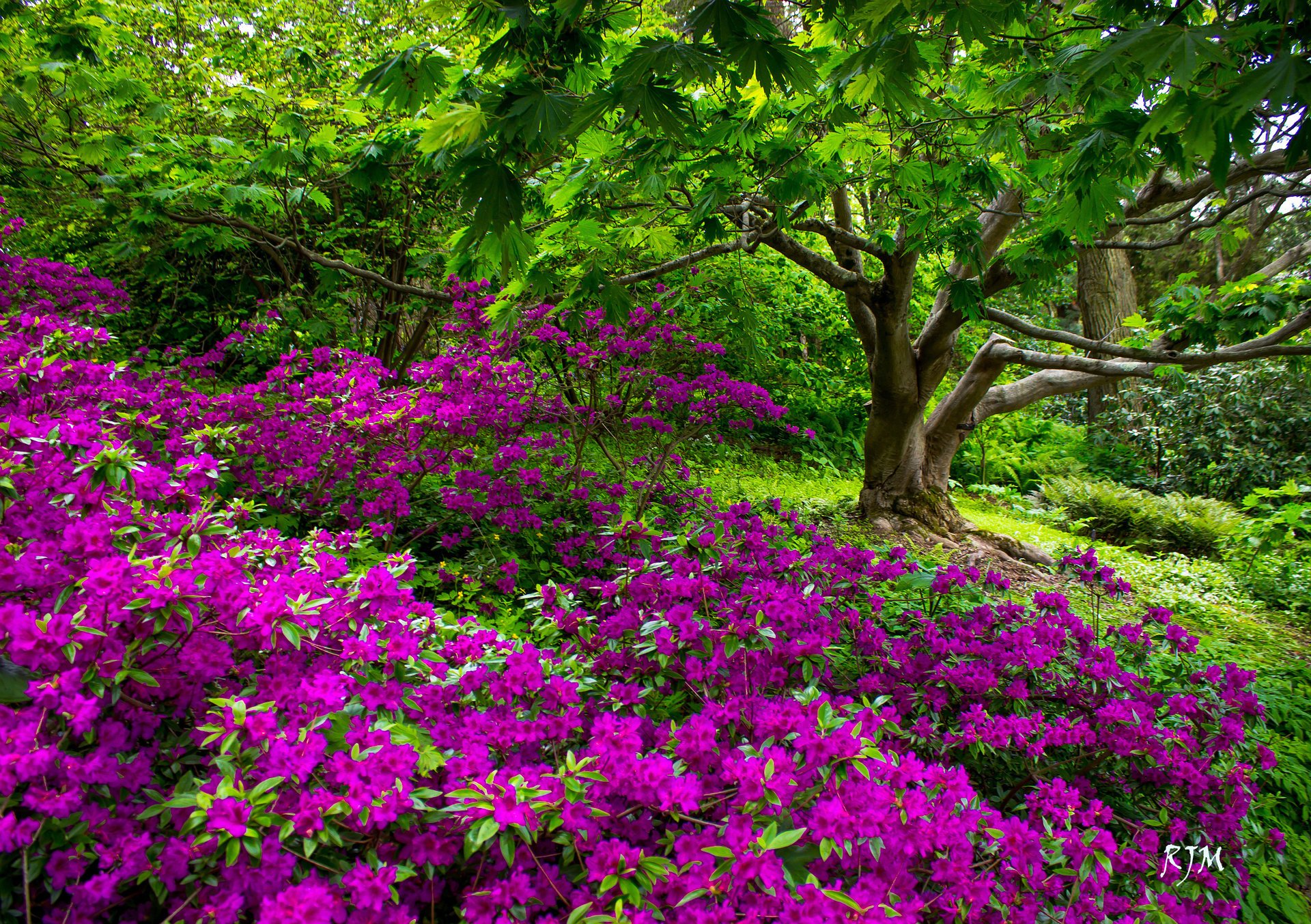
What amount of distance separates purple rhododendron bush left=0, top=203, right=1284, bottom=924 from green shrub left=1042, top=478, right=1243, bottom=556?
4.77 meters

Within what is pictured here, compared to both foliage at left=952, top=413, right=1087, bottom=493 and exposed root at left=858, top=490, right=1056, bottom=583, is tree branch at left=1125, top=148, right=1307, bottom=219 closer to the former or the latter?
exposed root at left=858, top=490, right=1056, bottom=583

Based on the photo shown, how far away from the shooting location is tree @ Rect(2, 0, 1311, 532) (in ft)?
4.72

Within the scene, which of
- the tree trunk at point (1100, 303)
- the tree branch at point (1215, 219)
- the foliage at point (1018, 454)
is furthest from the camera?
the tree trunk at point (1100, 303)

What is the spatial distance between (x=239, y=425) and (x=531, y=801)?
112 inches

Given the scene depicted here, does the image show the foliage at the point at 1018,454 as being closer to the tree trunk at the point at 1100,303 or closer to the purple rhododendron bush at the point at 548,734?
the tree trunk at the point at 1100,303

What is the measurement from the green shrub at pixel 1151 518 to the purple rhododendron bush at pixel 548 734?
4.77 m

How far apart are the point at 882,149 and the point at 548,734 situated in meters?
3.04

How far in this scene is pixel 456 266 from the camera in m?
2.17

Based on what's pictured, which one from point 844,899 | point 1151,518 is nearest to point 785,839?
point 844,899

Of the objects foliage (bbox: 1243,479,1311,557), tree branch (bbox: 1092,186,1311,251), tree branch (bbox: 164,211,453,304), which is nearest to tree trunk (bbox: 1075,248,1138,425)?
foliage (bbox: 1243,479,1311,557)

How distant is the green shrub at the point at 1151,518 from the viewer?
6.54m

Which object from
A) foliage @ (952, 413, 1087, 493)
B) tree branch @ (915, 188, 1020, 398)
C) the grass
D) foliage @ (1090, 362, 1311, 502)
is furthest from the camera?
foliage @ (952, 413, 1087, 493)

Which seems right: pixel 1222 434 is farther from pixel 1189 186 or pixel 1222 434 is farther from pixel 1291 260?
pixel 1189 186
